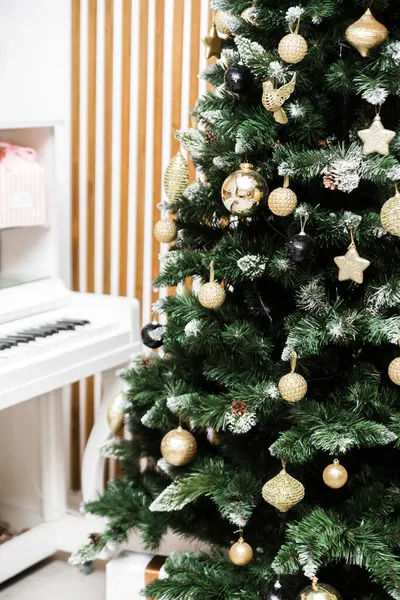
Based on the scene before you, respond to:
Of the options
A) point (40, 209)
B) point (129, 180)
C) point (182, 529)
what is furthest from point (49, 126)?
point (182, 529)

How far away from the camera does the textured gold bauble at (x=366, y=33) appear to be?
5.29ft

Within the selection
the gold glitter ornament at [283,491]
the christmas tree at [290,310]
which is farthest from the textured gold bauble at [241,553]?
the gold glitter ornament at [283,491]

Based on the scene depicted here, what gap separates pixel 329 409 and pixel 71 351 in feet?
3.13

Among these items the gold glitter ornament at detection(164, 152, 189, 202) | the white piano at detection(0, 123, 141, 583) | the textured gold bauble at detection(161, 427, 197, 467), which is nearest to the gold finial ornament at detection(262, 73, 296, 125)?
the gold glitter ornament at detection(164, 152, 189, 202)

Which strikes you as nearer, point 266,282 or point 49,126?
point 266,282

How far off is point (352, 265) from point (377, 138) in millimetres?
242

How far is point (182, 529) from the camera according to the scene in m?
2.04

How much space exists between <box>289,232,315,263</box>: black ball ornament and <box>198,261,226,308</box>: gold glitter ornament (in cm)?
19

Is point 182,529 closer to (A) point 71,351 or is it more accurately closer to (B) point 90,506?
→ (B) point 90,506

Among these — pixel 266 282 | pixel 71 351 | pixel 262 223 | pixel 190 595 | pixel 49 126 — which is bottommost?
pixel 190 595

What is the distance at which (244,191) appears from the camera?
5.56ft

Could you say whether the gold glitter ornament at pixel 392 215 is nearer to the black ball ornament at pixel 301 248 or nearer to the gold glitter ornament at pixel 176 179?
the black ball ornament at pixel 301 248

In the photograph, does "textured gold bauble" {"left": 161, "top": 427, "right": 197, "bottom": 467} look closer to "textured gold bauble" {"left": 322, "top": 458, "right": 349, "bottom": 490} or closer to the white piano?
"textured gold bauble" {"left": 322, "top": 458, "right": 349, "bottom": 490}

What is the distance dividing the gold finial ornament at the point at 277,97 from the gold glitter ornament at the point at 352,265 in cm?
27
